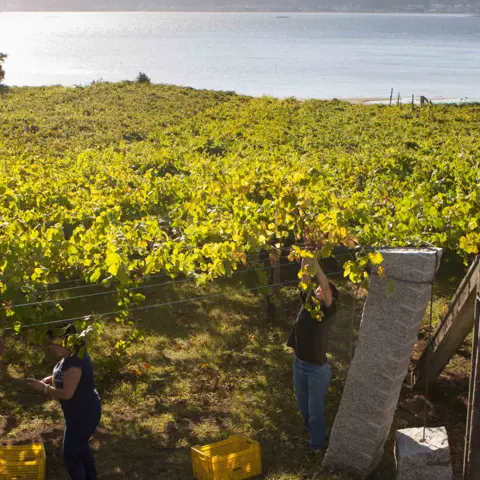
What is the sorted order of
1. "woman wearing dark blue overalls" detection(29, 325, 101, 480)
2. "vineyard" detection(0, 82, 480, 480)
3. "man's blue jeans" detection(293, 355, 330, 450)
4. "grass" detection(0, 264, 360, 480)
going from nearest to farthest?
"woman wearing dark blue overalls" detection(29, 325, 101, 480)
"man's blue jeans" detection(293, 355, 330, 450)
"vineyard" detection(0, 82, 480, 480)
"grass" detection(0, 264, 360, 480)

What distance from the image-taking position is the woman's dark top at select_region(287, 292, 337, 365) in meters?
6.23

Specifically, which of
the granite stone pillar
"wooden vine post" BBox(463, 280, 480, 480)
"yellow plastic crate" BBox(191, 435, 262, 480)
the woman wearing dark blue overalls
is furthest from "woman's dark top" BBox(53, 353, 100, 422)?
"wooden vine post" BBox(463, 280, 480, 480)

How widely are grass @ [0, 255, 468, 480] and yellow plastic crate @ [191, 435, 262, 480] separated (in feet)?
0.62

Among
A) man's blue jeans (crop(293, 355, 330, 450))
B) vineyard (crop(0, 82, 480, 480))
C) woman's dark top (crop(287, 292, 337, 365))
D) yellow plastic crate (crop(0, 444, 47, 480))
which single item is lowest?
yellow plastic crate (crop(0, 444, 47, 480))

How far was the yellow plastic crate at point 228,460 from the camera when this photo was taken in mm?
6136

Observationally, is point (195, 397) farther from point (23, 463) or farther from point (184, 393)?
point (23, 463)

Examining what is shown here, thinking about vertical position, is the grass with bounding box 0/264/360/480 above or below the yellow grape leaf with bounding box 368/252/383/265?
below

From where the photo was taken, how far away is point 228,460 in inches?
243

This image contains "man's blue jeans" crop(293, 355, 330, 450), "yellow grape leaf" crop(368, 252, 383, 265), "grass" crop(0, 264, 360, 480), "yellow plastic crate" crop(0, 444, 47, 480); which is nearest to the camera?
"yellow grape leaf" crop(368, 252, 383, 265)

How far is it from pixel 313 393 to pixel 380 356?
0.71 m

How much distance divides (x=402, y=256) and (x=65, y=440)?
10.2 ft

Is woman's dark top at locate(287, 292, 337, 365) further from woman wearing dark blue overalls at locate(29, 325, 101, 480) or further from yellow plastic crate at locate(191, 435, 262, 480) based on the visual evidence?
woman wearing dark blue overalls at locate(29, 325, 101, 480)

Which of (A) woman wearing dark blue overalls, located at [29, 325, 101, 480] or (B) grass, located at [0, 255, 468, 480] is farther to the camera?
(B) grass, located at [0, 255, 468, 480]

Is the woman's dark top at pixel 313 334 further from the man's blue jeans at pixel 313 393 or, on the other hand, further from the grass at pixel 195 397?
the grass at pixel 195 397
